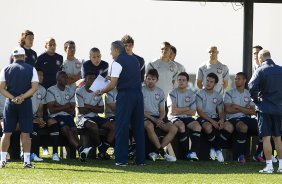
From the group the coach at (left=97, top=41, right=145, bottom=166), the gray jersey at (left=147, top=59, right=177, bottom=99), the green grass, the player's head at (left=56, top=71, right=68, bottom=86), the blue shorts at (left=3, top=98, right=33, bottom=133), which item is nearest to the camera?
the green grass

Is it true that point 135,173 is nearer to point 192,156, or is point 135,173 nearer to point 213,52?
point 192,156

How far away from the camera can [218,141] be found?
16.5 meters

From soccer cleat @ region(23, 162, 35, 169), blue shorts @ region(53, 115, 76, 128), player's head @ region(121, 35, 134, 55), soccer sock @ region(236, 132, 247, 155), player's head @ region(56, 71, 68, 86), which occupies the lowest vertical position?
soccer cleat @ region(23, 162, 35, 169)

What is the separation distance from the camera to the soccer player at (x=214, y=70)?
17234 mm

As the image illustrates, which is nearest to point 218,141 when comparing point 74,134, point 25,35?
point 74,134

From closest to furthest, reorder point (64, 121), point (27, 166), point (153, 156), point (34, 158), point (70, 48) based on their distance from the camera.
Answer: point (27, 166)
point (34, 158)
point (64, 121)
point (153, 156)
point (70, 48)

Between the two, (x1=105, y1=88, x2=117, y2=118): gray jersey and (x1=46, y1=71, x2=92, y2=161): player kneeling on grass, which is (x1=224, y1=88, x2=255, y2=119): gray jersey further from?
(x1=46, y1=71, x2=92, y2=161): player kneeling on grass

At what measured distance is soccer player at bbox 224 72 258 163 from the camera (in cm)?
1634

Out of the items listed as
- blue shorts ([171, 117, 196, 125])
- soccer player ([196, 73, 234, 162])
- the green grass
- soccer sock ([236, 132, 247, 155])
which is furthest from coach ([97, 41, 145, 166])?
soccer sock ([236, 132, 247, 155])

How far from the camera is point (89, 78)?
627 inches

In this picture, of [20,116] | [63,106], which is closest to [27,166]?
[20,116]

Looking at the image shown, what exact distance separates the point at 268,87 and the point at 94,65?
334 centimetres

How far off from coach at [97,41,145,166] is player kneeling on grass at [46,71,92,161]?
1084mm

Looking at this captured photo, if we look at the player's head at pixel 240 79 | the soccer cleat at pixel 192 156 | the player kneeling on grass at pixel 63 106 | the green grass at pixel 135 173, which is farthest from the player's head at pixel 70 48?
the player's head at pixel 240 79
